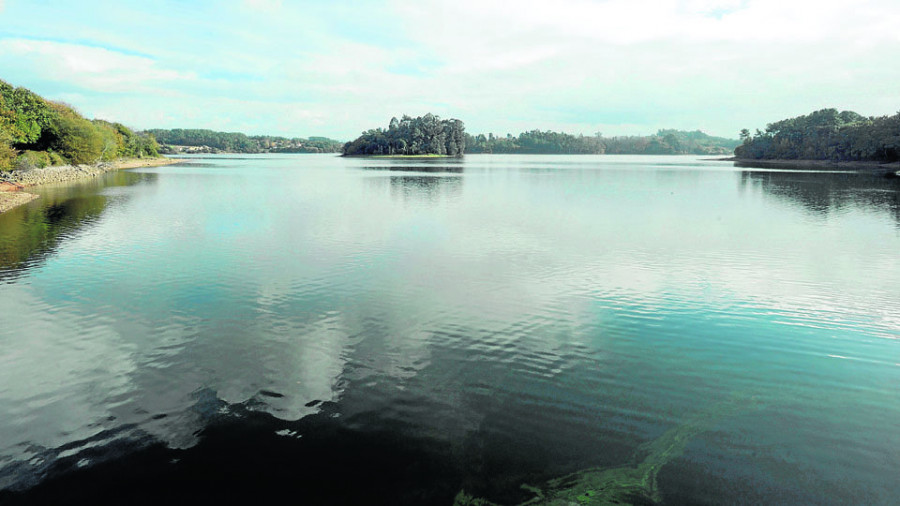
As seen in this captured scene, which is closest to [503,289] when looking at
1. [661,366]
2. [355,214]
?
[661,366]

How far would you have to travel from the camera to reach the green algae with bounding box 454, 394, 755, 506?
443 inches

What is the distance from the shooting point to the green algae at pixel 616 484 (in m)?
11.2

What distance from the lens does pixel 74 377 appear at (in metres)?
16.4

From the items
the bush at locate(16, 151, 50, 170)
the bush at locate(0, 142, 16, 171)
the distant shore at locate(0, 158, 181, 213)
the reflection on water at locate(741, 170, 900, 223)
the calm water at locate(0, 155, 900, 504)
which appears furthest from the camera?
the bush at locate(16, 151, 50, 170)

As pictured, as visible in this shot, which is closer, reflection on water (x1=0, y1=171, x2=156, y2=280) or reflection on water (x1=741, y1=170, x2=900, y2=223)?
reflection on water (x1=0, y1=171, x2=156, y2=280)

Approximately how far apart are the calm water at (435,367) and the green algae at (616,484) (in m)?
0.22

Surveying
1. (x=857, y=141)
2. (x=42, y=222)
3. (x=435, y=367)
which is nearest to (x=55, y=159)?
(x=42, y=222)

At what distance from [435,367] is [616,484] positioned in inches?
281

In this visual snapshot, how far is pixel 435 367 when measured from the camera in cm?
1731

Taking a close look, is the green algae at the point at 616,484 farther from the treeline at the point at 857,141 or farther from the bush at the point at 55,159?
the treeline at the point at 857,141

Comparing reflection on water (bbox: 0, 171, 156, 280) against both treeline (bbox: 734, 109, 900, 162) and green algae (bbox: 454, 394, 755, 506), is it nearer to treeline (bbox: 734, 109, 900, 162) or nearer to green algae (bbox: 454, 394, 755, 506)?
green algae (bbox: 454, 394, 755, 506)

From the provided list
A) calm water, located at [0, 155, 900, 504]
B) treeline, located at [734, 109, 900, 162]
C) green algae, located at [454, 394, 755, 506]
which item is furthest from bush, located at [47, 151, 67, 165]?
treeline, located at [734, 109, 900, 162]

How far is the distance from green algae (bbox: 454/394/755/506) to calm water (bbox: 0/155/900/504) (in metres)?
0.22

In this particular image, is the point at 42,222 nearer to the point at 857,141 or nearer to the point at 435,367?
the point at 435,367
